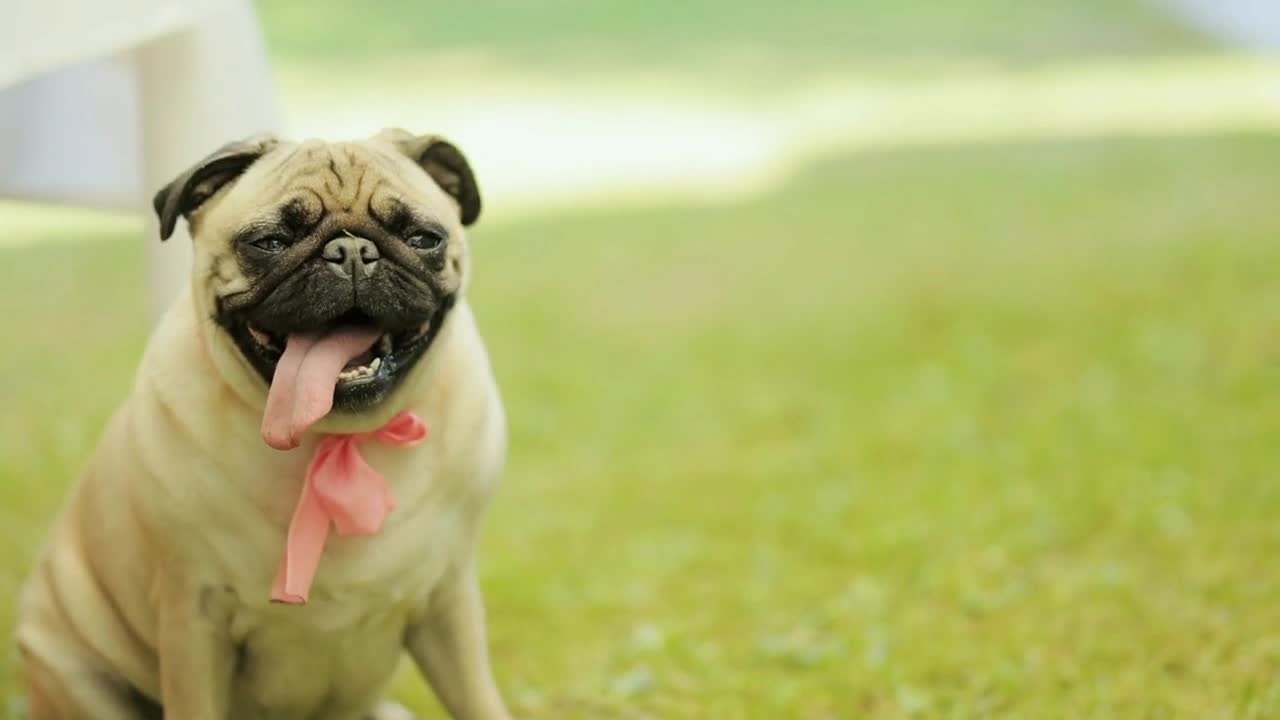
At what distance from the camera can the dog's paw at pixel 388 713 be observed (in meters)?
2.94

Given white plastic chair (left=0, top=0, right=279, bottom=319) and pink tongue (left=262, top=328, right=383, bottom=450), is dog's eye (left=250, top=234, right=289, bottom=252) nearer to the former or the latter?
pink tongue (left=262, top=328, right=383, bottom=450)

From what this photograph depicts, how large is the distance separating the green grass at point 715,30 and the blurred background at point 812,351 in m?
0.90

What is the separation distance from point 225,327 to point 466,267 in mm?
341

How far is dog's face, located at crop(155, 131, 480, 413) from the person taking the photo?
218 centimetres

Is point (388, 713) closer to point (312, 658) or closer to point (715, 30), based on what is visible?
Result: point (312, 658)

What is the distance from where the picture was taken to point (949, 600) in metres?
3.65

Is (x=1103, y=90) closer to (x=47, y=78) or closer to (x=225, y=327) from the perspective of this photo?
(x=47, y=78)

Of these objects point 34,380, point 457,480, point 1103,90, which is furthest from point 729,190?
point 457,480

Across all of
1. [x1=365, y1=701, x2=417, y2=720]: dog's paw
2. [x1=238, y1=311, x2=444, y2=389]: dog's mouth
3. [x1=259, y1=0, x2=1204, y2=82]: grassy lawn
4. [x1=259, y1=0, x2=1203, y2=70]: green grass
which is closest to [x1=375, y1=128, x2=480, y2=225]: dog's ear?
[x1=238, y1=311, x2=444, y2=389]: dog's mouth

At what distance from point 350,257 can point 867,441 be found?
2.78 metres

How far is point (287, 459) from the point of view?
2371 mm

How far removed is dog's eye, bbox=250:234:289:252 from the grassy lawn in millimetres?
8723

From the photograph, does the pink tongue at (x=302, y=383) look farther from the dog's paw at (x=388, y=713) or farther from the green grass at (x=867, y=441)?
the green grass at (x=867, y=441)

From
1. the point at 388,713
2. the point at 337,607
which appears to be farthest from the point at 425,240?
the point at 388,713
